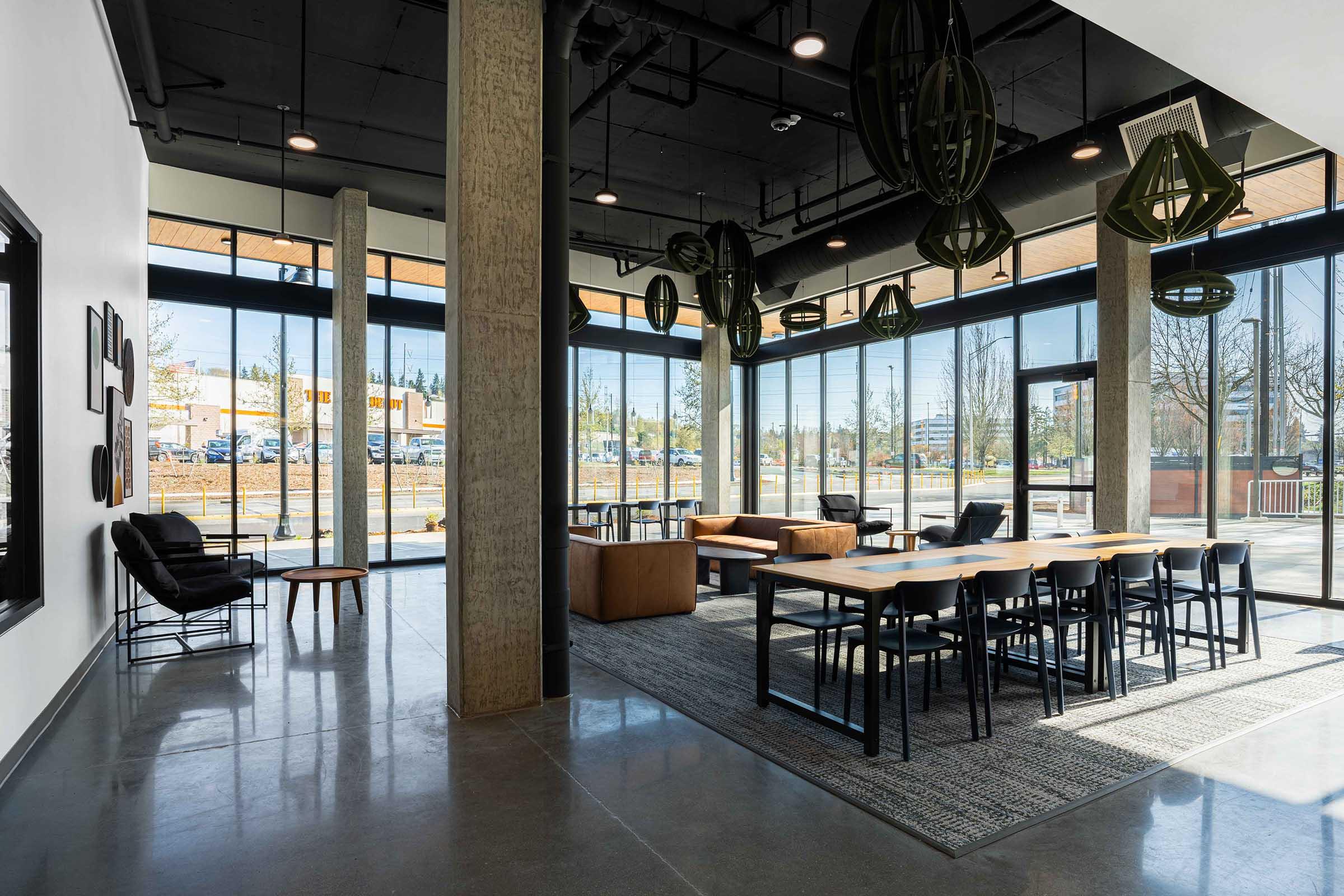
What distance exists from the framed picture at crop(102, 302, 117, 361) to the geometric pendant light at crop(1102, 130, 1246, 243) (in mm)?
7046

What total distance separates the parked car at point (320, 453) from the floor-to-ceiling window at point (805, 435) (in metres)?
7.79

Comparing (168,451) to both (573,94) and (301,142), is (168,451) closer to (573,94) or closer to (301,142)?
(301,142)

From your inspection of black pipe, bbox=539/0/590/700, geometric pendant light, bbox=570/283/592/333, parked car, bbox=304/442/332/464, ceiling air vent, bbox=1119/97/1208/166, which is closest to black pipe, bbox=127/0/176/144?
black pipe, bbox=539/0/590/700

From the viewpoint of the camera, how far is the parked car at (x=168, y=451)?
943 centimetres

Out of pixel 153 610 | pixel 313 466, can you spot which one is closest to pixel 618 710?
pixel 153 610

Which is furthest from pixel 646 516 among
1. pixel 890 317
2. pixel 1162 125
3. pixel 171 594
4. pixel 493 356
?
pixel 1162 125

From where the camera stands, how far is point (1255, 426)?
26.8 ft

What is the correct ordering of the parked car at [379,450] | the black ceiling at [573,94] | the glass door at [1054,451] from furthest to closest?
the parked car at [379,450]
the glass door at [1054,451]
the black ceiling at [573,94]

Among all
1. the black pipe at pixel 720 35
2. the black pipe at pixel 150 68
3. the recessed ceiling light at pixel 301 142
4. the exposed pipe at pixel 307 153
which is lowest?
the recessed ceiling light at pixel 301 142

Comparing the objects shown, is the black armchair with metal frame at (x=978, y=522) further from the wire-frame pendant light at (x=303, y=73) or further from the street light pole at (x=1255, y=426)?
the wire-frame pendant light at (x=303, y=73)

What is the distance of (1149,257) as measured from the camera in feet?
27.1

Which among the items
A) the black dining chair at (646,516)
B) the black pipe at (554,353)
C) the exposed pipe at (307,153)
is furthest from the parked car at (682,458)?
the black pipe at (554,353)

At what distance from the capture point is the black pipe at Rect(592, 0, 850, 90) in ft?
16.6

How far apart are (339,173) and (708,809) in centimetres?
887
